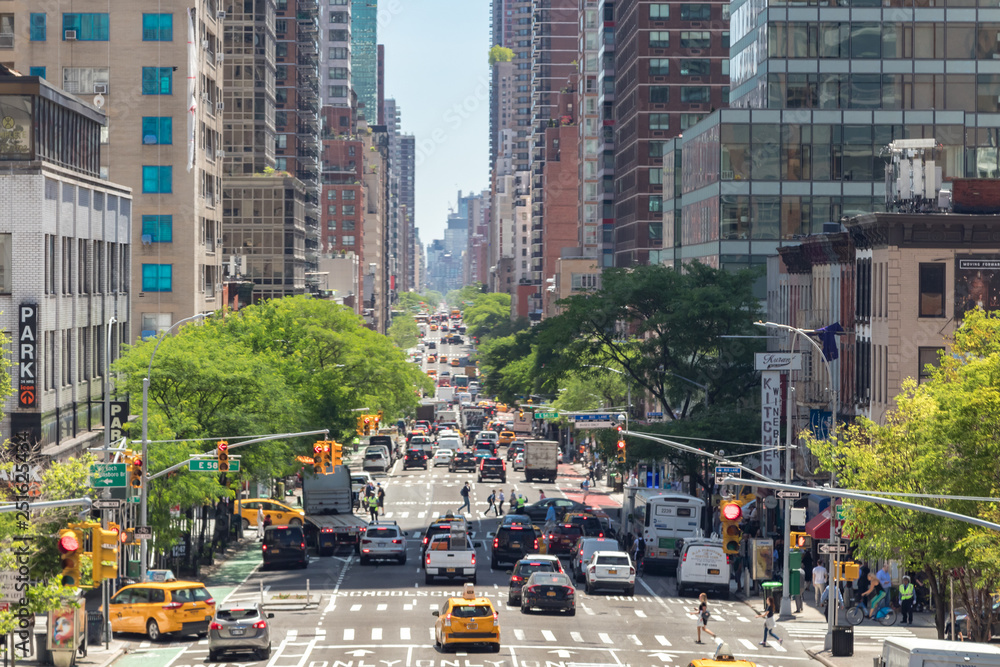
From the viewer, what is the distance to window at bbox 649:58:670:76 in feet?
447

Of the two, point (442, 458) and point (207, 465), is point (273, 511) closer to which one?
point (207, 465)

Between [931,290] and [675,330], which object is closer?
[931,290]

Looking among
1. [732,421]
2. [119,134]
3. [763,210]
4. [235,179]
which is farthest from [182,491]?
[235,179]

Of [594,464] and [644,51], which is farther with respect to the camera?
[644,51]

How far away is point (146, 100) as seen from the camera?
297 feet

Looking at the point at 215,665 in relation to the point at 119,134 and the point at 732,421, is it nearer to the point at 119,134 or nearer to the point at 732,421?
the point at 732,421

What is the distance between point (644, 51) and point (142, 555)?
312 ft

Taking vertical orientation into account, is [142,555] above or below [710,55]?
below

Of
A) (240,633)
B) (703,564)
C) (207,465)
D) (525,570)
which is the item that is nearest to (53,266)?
(207,465)

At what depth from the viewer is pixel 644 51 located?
135625mm

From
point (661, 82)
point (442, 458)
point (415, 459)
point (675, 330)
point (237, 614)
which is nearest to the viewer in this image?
point (237, 614)

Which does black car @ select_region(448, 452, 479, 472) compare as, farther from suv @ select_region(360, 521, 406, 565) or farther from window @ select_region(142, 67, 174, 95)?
suv @ select_region(360, 521, 406, 565)

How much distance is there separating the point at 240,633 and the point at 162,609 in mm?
6174

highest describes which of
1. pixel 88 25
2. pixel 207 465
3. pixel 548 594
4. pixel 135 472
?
pixel 88 25
